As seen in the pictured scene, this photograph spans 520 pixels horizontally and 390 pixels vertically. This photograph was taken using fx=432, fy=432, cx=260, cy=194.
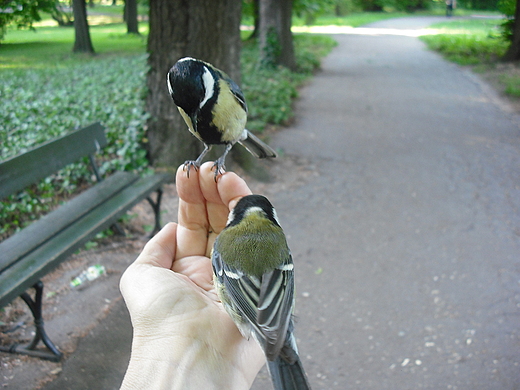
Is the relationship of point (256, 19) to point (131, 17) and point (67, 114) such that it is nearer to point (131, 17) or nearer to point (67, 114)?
point (131, 17)

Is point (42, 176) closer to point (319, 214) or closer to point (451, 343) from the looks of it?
point (319, 214)

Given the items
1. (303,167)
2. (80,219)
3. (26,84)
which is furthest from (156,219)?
(303,167)

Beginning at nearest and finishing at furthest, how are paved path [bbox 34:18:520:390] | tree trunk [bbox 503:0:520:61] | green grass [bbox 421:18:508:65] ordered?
paved path [bbox 34:18:520:390] → tree trunk [bbox 503:0:520:61] → green grass [bbox 421:18:508:65]

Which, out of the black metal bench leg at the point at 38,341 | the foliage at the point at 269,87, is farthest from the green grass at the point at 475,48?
the black metal bench leg at the point at 38,341

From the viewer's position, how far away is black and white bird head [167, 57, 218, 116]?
1895 mm

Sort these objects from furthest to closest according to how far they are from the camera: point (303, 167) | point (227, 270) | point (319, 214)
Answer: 1. point (303, 167)
2. point (319, 214)
3. point (227, 270)

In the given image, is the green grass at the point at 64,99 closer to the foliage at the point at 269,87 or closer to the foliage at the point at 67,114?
the foliage at the point at 67,114

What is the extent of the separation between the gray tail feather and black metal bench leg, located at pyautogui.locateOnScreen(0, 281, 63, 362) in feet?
7.09

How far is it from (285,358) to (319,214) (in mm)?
4146

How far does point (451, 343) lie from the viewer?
3.73 meters

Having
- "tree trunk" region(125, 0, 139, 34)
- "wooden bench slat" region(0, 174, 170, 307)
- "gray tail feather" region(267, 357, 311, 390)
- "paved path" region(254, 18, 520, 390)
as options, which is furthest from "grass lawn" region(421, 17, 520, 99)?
"gray tail feather" region(267, 357, 311, 390)

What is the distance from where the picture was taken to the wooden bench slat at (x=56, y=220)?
135 inches

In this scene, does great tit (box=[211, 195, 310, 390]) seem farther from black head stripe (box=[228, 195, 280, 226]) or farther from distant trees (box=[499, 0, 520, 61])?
distant trees (box=[499, 0, 520, 61])

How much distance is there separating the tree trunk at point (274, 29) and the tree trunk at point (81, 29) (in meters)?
9.70
